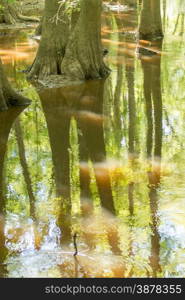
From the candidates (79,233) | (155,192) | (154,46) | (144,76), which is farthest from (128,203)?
(154,46)

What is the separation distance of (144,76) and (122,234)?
10.7 meters

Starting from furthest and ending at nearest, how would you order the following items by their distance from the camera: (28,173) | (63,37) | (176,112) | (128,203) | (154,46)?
1. (154,46)
2. (63,37)
3. (176,112)
4. (28,173)
5. (128,203)

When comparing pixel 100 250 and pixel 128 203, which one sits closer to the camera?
pixel 100 250

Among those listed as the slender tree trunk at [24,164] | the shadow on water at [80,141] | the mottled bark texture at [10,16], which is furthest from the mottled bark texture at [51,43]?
the mottled bark texture at [10,16]

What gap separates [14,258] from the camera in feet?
23.9

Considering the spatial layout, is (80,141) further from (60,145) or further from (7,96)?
(7,96)

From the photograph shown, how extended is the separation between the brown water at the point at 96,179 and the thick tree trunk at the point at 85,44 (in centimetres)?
62

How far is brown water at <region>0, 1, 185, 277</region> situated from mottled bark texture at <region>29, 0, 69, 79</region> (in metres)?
0.93

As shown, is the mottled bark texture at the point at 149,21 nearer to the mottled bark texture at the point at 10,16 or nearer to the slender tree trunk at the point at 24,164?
the mottled bark texture at the point at 10,16

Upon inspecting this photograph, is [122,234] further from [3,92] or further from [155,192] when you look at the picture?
[3,92]

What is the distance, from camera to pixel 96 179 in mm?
9891

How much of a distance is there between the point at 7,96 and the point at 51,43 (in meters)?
3.56

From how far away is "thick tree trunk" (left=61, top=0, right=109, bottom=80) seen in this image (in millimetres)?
16750

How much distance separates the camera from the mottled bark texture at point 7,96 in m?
13.6
